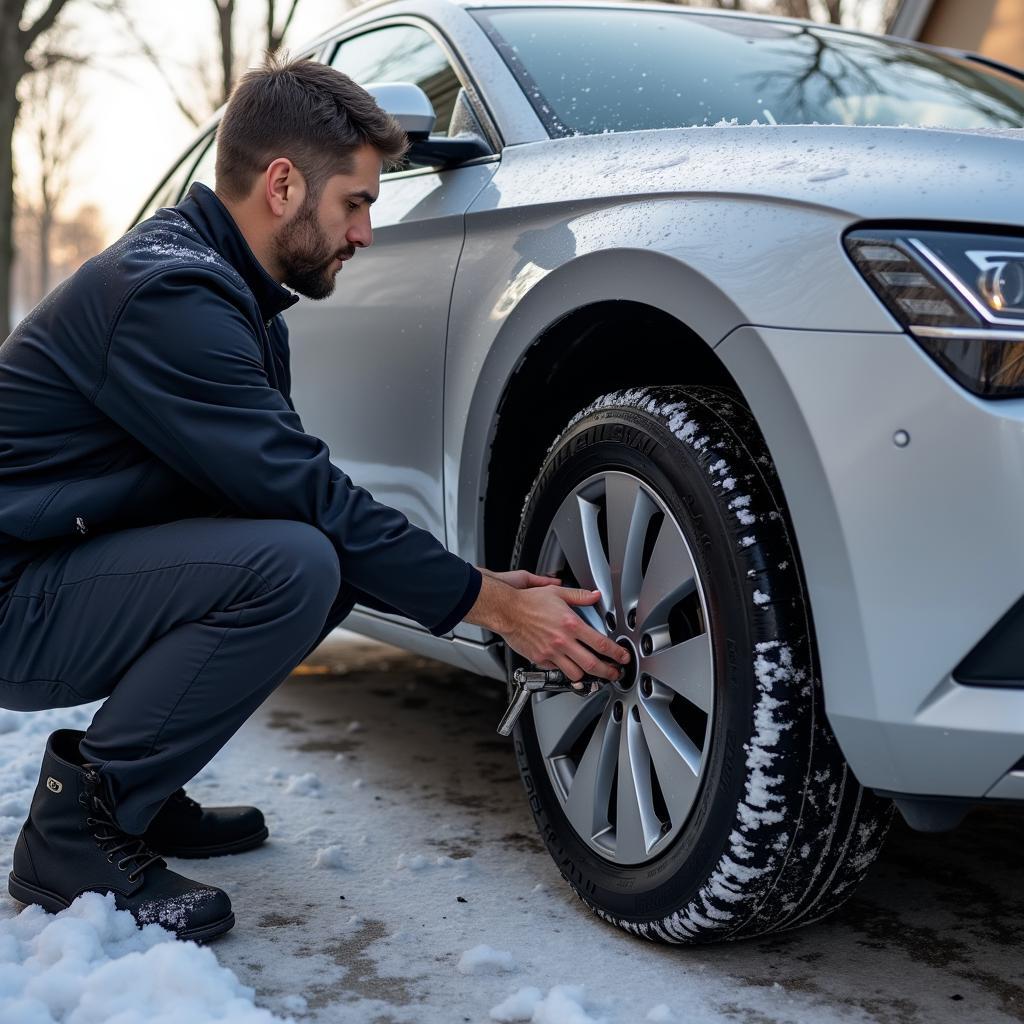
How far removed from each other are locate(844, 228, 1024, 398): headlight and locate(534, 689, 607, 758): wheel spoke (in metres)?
0.76

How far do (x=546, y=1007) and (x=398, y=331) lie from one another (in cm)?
133

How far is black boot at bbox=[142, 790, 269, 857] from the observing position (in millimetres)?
2330

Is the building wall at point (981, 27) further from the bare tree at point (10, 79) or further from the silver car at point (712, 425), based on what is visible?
the silver car at point (712, 425)

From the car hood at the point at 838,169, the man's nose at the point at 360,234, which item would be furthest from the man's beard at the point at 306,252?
the car hood at the point at 838,169

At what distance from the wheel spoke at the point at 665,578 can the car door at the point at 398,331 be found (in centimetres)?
63

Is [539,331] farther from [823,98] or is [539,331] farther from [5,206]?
[5,206]

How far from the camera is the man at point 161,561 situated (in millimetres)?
1893

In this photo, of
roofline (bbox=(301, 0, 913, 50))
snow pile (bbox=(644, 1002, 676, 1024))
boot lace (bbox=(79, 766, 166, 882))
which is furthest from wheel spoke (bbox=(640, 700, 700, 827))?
roofline (bbox=(301, 0, 913, 50))

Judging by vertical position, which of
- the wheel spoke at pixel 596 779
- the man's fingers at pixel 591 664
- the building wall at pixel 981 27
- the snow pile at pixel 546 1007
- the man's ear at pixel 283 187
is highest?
the building wall at pixel 981 27

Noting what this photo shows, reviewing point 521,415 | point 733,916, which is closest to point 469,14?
point 521,415

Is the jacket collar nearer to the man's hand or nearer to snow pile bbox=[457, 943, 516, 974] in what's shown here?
the man's hand

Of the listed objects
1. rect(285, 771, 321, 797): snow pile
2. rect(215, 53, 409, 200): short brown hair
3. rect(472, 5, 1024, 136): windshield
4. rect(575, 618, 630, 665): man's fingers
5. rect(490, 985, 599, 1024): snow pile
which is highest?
rect(472, 5, 1024, 136): windshield

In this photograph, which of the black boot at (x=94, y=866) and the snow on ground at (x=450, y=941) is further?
the black boot at (x=94, y=866)

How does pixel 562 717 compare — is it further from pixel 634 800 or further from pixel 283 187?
pixel 283 187
